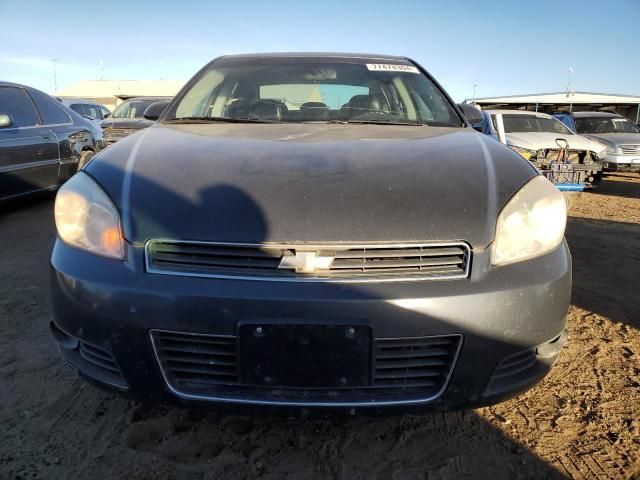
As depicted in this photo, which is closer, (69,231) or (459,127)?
(69,231)

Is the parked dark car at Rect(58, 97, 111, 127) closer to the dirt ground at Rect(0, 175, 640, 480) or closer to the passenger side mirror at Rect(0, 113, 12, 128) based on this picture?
the passenger side mirror at Rect(0, 113, 12, 128)

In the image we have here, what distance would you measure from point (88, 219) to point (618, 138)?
11.5m

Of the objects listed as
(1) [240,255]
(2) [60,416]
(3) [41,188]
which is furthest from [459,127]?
(3) [41,188]

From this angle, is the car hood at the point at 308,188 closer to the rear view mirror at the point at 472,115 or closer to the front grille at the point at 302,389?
the front grille at the point at 302,389

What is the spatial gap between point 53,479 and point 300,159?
1.34 metres

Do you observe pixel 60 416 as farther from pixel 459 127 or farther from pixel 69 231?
pixel 459 127

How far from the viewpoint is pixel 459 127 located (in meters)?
2.48

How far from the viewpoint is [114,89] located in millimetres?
47531

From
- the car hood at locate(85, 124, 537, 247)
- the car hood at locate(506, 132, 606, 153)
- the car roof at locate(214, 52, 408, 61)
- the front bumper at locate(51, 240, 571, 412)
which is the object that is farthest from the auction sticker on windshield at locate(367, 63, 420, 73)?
the car hood at locate(506, 132, 606, 153)

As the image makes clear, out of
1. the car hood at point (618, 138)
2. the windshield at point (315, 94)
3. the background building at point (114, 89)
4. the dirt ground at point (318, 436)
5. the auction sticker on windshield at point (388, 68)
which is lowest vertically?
the dirt ground at point (318, 436)

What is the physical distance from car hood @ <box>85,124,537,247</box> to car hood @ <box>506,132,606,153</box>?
22.6 feet

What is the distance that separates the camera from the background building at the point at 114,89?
142 ft

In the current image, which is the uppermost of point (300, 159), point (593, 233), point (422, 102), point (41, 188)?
point (422, 102)

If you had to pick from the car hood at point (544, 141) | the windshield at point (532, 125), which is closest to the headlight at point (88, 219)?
the car hood at point (544, 141)
